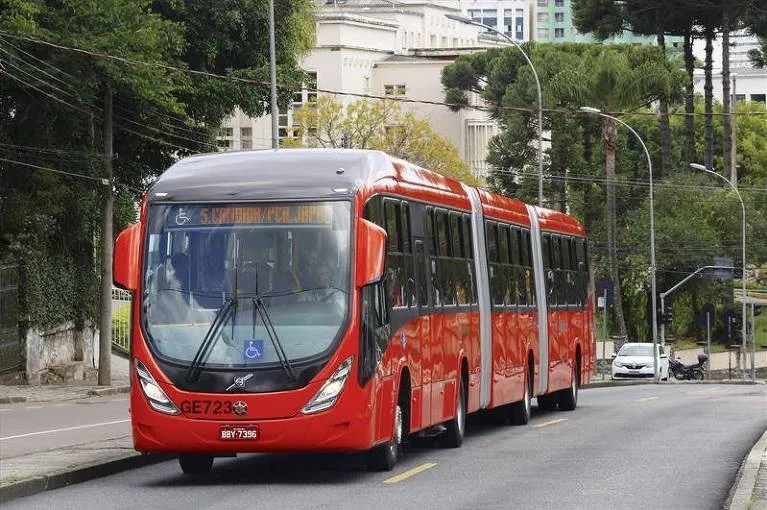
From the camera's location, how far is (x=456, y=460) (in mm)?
20172

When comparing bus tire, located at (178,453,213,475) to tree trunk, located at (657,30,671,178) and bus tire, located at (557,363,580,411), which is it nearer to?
bus tire, located at (557,363,580,411)

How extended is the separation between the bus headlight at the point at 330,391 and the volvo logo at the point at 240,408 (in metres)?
0.51

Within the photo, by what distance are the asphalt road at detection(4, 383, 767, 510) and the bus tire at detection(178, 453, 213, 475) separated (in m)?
0.14

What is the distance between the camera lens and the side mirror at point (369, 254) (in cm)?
1742

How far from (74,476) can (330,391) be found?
2.54 meters

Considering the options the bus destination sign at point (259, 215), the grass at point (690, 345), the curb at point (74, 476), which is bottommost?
the grass at point (690, 345)

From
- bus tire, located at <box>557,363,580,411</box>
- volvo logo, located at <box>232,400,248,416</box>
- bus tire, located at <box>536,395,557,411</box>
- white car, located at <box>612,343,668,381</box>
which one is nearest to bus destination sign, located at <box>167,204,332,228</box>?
volvo logo, located at <box>232,400,248,416</box>

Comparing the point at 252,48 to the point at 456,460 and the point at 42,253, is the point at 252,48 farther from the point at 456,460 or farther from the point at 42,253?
the point at 456,460

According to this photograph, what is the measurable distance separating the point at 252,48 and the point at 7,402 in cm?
1539

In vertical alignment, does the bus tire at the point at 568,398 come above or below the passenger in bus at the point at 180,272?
below

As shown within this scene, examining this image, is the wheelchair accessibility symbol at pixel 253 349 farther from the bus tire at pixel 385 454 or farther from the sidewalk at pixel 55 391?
the sidewalk at pixel 55 391

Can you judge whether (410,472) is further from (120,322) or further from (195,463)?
(120,322)

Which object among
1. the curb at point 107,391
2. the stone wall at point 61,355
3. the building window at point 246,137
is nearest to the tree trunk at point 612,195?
the stone wall at point 61,355

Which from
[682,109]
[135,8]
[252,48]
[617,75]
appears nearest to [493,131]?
[682,109]
